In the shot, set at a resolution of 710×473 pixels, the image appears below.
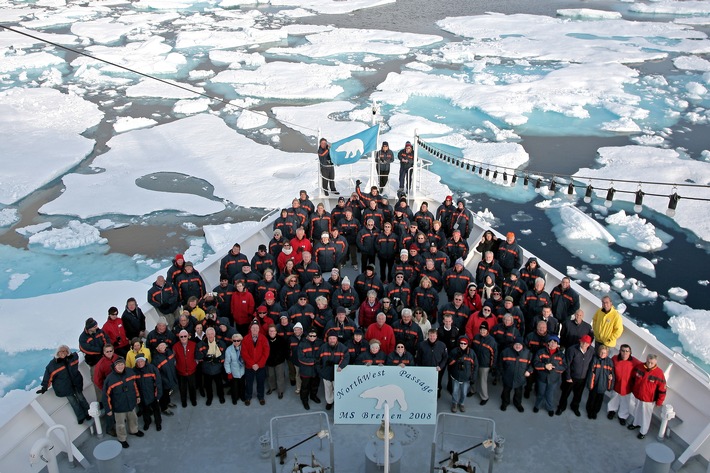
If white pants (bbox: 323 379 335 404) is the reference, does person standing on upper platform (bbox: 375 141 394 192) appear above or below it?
above

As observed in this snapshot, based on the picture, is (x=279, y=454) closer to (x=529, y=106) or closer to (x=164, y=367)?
(x=164, y=367)

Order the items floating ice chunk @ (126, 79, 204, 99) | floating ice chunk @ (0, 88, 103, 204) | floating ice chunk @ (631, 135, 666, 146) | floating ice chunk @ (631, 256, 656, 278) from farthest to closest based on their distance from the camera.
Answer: floating ice chunk @ (126, 79, 204, 99) < floating ice chunk @ (631, 135, 666, 146) < floating ice chunk @ (0, 88, 103, 204) < floating ice chunk @ (631, 256, 656, 278)

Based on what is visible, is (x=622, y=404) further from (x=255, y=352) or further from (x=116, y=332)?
(x=116, y=332)

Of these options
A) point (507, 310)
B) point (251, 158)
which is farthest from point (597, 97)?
point (507, 310)

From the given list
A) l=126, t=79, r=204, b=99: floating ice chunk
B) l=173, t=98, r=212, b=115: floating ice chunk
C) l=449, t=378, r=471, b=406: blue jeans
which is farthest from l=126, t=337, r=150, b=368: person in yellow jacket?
l=126, t=79, r=204, b=99: floating ice chunk

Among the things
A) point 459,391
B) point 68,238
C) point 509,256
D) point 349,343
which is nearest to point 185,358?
point 349,343

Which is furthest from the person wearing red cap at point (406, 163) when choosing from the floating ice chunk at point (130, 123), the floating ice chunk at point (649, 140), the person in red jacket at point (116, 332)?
the floating ice chunk at point (130, 123)

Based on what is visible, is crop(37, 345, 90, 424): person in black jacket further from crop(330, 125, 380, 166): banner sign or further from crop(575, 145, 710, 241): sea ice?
crop(575, 145, 710, 241): sea ice
